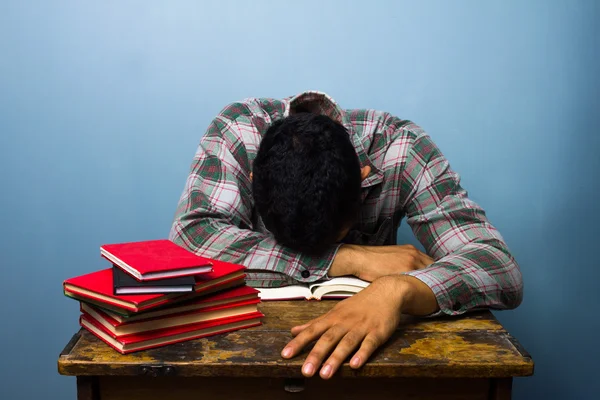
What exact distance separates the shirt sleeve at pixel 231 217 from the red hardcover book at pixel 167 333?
0.20m

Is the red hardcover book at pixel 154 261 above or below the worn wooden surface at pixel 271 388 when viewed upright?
above

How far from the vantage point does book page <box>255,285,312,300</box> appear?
1202 mm

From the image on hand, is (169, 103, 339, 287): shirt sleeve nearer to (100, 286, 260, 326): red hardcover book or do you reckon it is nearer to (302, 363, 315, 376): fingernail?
(100, 286, 260, 326): red hardcover book

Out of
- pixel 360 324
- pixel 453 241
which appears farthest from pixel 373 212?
pixel 360 324

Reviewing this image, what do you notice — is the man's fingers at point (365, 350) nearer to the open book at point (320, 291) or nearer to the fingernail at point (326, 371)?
the fingernail at point (326, 371)

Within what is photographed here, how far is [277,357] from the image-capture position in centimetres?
89

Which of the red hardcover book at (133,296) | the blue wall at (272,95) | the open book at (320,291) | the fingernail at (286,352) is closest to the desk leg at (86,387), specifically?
the red hardcover book at (133,296)

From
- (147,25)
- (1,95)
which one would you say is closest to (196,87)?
(147,25)

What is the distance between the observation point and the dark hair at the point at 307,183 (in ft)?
3.74

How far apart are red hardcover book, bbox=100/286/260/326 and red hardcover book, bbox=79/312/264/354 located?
1.0 inches

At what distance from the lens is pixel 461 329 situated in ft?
3.40

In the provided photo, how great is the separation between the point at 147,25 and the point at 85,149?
0.45 meters

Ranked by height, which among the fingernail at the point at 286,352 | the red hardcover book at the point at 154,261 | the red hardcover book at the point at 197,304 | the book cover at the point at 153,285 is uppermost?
the red hardcover book at the point at 154,261

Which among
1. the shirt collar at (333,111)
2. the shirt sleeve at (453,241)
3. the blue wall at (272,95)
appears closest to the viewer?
the shirt sleeve at (453,241)
